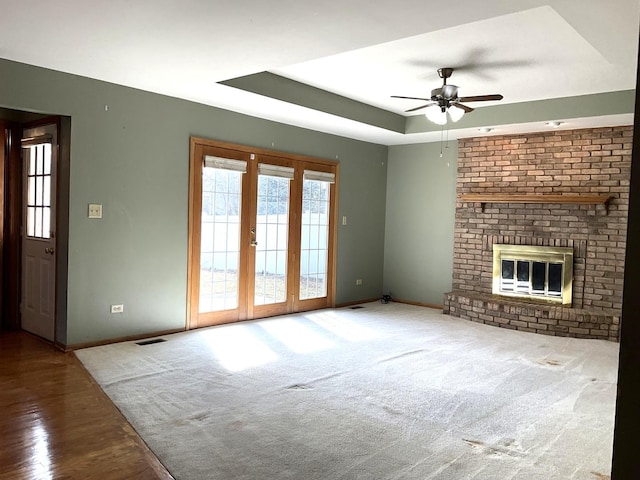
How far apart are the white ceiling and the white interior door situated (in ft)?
3.34

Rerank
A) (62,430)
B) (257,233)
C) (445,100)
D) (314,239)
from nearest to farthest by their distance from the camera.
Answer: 1. (62,430)
2. (445,100)
3. (257,233)
4. (314,239)

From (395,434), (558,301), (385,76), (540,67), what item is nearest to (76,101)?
(385,76)

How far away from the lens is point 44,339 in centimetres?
487

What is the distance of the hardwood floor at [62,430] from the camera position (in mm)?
2467

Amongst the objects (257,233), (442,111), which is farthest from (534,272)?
(257,233)

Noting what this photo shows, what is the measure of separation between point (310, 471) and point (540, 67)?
3.98 m

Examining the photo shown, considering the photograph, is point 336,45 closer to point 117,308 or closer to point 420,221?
point 117,308

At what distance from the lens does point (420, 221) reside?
24.6 ft

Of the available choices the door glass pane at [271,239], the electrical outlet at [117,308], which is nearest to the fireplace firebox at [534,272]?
the door glass pane at [271,239]

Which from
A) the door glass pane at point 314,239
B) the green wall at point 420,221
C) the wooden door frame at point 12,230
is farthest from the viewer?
the green wall at point 420,221

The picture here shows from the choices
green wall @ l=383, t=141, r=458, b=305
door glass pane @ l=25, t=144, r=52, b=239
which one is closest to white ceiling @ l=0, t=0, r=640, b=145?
door glass pane @ l=25, t=144, r=52, b=239

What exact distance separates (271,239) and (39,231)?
2541 mm

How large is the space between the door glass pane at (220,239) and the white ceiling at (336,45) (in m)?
0.85

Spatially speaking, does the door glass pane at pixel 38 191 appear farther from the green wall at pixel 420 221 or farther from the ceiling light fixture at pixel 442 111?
the green wall at pixel 420 221
